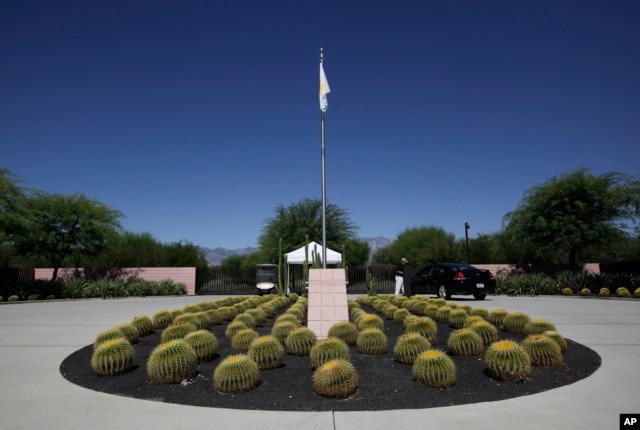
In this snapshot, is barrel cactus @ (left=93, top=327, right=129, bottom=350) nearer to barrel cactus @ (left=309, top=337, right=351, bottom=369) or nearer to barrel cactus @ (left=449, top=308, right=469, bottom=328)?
barrel cactus @ (left=309, top=337, right=351, bottom=369)

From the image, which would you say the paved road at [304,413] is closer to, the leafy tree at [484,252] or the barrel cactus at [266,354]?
the barrel cactus at [266,354]

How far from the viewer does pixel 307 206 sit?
41.9 metres

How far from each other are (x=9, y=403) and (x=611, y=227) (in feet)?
91.9

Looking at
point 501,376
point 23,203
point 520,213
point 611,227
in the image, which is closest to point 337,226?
point 520,213

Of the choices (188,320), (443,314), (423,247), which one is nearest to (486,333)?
(443,314)

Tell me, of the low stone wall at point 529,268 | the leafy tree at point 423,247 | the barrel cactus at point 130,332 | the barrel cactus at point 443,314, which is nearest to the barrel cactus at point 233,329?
the barrel cactus at point 130,332

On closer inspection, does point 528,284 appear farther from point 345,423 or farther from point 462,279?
point 345,423

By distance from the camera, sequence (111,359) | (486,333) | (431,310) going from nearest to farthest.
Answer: (111,359)
(486,333)
(431,310)

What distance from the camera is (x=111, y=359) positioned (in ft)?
19.9

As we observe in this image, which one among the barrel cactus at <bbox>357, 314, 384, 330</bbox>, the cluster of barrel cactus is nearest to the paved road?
the cluster of barrel cactus

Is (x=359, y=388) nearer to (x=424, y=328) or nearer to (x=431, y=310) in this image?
(x=424, y=328)

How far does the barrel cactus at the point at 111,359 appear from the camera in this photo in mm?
6027

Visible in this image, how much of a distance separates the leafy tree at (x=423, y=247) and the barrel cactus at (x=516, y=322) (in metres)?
31.0

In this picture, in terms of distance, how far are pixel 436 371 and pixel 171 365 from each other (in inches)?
132
